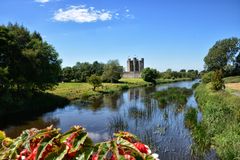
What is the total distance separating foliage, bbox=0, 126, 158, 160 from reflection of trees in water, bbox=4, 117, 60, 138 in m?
20.5

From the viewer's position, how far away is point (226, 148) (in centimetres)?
1172

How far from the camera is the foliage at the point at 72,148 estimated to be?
156 cm

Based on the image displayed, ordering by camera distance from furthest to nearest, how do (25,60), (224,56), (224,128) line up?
(224,56)
(25,60)
(224,128)

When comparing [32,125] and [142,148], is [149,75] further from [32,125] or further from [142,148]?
[142,148]

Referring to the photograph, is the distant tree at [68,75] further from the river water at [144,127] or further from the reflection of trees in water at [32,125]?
the reflection of trees in water at [32,125]

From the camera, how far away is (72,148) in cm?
158

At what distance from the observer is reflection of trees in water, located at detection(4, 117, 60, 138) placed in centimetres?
2181

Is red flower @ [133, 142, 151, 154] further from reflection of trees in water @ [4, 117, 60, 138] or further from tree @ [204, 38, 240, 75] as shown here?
tree @ [204, 38, 240, 75]

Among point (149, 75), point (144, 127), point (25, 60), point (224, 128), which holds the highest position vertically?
point (25, 60)

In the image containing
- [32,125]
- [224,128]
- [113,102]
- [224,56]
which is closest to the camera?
[224,128]

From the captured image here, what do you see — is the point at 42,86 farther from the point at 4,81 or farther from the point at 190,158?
the point at 190,158

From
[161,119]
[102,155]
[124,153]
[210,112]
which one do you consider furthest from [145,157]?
[161,119]

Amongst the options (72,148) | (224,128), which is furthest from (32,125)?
(72,148)

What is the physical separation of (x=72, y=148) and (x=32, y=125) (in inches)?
951
